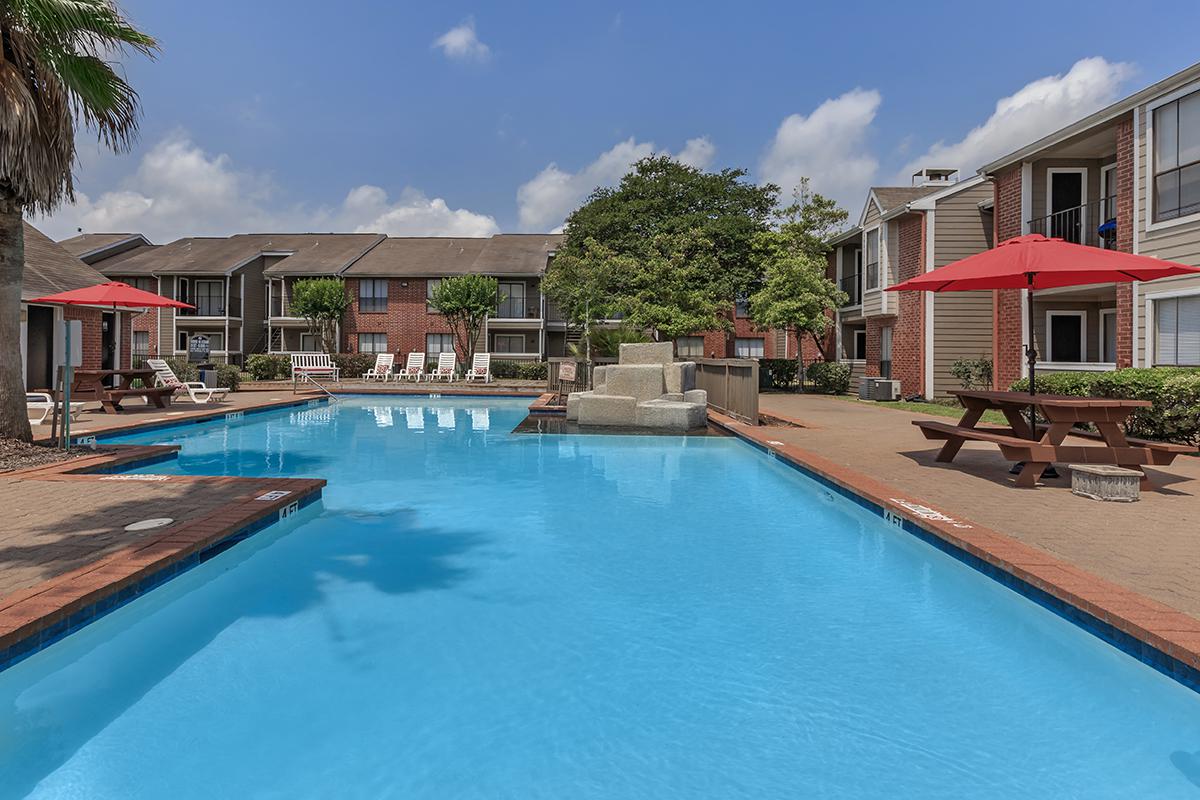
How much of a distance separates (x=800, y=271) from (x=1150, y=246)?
12.1m

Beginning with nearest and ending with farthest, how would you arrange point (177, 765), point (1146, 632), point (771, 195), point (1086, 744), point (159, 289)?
point (177, 765), point (1086, 744), point (1146, 632), point (771, 195), point (159, 289)

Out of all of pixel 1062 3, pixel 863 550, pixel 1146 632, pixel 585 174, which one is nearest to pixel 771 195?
pixel 585 174

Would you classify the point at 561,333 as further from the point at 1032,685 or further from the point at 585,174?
the point at 1032,685

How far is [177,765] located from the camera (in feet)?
8.77

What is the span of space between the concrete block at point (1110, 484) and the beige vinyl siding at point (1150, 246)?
28.2ft

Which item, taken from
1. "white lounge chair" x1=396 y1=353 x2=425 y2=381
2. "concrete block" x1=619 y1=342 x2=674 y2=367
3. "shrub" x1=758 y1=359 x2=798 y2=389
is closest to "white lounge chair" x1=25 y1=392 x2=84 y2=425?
"concrete block" x1=619 y1=342 x2=674 y2=367

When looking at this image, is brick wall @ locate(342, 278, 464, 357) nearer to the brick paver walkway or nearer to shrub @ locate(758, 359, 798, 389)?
shrub @ locate(758, 359, 798, 389)

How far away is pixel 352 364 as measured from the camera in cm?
3381

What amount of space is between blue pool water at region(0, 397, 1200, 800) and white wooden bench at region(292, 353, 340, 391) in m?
23.3

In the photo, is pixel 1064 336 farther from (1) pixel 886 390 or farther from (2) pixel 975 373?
(1) pixel 886 390

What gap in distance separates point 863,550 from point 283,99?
A: 693 inches

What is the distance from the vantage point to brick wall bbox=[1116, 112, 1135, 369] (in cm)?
1370

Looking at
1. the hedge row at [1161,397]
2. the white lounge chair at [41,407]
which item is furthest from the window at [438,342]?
the hedge row at [1161,397]

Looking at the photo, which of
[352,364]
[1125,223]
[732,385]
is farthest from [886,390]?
[352,364]
